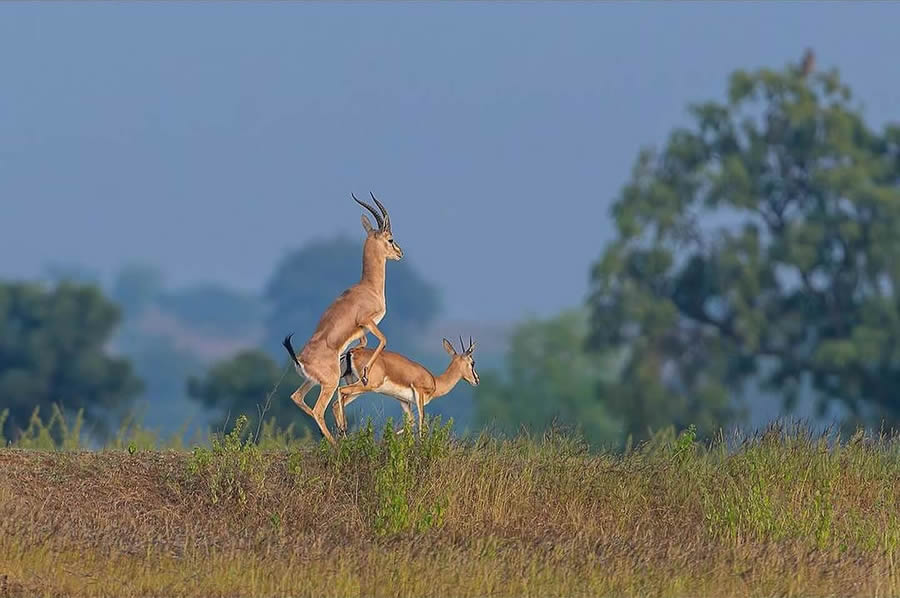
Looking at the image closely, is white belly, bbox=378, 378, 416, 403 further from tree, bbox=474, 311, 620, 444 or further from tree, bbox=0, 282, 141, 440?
tree, bbox=474, 311, 620, 444

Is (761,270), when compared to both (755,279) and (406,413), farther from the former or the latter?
(406,413)

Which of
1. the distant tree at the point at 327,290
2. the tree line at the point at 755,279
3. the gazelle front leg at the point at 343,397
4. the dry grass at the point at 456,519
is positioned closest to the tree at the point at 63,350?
the tree line at the point at 755,279

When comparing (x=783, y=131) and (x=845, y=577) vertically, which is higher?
(x=783, y=131)

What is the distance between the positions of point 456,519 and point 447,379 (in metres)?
2.43

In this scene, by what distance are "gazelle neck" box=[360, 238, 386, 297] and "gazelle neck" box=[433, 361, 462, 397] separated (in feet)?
3.86

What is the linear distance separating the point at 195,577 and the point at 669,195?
34334 millimetres

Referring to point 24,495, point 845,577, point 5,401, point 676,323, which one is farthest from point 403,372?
point 5,401

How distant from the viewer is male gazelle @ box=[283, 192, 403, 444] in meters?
14.5

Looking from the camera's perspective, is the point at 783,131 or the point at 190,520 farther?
the point at 783,131

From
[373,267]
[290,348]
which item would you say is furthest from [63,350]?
[290,348]

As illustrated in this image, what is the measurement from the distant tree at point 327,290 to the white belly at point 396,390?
9790cm

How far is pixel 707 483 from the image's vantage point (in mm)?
14406

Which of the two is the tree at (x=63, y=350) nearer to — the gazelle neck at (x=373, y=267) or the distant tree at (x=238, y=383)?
the distant tree at (x=238, y=383)

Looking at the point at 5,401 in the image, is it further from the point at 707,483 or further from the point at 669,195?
the point at 707,483
